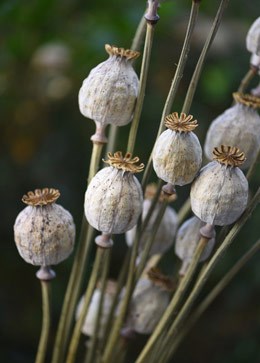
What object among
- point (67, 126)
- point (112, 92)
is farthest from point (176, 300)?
point (67, 126)

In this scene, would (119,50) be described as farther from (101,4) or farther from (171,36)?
(171,36)

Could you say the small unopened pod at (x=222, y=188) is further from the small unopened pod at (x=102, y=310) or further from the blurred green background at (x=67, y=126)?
the blurred green background at (x=67, y=126)

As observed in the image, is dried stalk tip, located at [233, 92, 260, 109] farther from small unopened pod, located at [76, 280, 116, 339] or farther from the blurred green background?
the blurred green background

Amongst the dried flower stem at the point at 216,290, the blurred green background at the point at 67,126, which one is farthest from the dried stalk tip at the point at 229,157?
the blurred green background at the point at 67,126

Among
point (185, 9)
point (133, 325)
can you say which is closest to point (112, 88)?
point (133, 325)

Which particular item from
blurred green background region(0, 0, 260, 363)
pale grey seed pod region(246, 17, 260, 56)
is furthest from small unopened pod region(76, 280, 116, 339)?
blurred green background region(0, 0, 260, 363)

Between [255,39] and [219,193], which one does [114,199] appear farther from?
[255,39]
